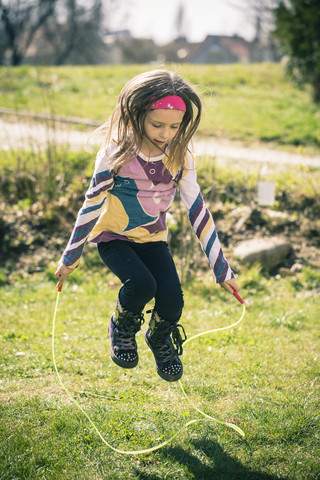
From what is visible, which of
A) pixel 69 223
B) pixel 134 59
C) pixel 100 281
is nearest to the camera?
pixel 100 281

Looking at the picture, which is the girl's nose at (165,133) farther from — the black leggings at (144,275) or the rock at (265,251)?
the rock at (265,251)

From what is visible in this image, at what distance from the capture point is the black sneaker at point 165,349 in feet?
9.71

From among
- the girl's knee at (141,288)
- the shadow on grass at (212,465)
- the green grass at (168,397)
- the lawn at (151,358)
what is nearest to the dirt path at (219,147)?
the lawn at (151,358)

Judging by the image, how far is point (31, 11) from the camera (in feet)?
95.6

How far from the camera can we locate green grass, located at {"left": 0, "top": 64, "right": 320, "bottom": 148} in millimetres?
9680

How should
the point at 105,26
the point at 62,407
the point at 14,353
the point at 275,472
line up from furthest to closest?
the point at 105,26, the point at 14,353, the point at 62,407, the point at 275,472

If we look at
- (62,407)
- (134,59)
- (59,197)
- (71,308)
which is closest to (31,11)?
(134,59)

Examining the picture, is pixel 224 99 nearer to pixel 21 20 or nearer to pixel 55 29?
pixel 21 20

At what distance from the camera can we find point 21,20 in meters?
29.1

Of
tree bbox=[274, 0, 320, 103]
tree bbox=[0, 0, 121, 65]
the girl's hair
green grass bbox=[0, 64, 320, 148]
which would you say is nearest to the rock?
green grass bbox=[0, 64, 320, 148]

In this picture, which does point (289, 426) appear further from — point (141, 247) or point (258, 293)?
point (258, 293)

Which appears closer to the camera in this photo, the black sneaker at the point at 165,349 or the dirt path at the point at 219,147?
the black sneaker at the point at 165,349

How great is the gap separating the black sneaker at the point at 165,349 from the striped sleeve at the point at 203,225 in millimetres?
456

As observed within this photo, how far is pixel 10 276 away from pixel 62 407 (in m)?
3.21
